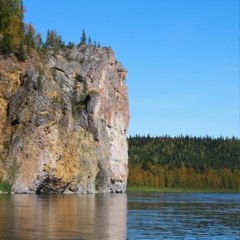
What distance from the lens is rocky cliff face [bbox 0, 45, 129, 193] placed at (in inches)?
4520

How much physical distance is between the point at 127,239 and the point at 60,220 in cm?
1219

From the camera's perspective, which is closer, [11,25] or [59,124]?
[59,124]

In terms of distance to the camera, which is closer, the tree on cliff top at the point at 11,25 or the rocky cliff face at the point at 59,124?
the rocky cliff face at the point at 59,124

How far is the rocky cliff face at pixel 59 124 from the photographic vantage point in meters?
115

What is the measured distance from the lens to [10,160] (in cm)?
11056

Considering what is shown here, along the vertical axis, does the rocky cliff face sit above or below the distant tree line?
below

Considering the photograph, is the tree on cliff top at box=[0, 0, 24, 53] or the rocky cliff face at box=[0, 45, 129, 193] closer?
the rocky cliff face at box=[0, 45, 129, 193]

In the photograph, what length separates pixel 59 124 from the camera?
425 feet

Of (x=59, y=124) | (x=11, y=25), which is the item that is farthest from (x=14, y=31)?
(x=59, y=124)

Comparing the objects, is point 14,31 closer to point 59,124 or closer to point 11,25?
point 11,25

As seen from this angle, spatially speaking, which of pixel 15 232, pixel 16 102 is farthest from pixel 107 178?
pixel 15 232

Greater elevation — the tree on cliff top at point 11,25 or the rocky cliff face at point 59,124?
the tree on cliff top at point 11,25

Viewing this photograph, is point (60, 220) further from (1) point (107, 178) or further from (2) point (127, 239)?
(1) point (107, 178)

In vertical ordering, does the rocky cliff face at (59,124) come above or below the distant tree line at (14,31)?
below
